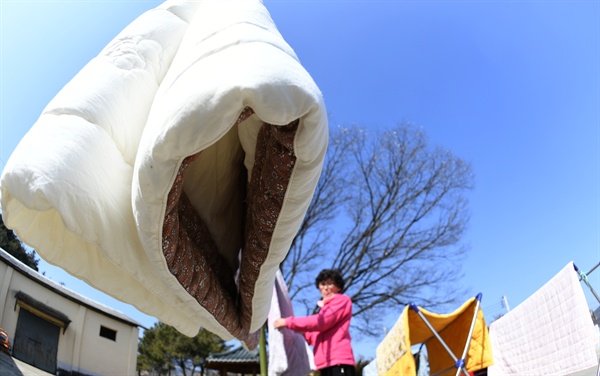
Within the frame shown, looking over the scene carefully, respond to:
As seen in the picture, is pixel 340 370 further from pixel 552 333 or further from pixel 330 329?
pixel 552 333

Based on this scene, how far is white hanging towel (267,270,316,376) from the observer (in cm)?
215

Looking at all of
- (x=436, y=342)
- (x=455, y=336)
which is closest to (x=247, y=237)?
(x=455, y=336)

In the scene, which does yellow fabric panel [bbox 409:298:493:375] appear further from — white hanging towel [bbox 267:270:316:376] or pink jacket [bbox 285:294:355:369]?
white hanging towel [bbox 267:270:316:376]

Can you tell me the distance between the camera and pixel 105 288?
66cm

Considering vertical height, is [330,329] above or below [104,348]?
above

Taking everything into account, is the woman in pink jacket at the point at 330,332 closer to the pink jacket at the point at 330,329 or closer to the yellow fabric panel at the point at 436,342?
the pink jacket at the point at 330,329

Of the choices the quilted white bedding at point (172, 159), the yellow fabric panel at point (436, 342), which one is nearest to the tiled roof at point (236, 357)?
the yellow fabric panel at point (436, 342)

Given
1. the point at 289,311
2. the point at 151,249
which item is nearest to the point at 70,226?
the point at 151,249

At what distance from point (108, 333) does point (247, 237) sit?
31 cm

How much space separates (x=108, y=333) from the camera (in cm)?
76

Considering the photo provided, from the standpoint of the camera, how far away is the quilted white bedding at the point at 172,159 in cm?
45

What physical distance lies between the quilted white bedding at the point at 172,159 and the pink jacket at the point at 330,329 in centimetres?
98

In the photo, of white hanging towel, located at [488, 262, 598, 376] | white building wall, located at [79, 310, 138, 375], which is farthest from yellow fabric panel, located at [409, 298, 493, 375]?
white building wall, located at [79, 310, 138, 375]

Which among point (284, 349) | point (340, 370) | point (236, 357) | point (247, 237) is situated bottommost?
point (340, 370)
